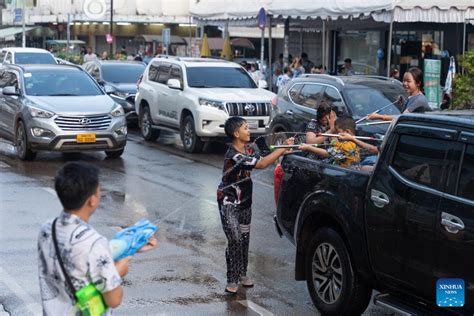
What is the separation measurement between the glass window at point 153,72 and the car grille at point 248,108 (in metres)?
2.91

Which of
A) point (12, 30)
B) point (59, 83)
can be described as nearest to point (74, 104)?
point (59, 83)

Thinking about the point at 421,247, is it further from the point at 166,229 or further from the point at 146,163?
the point at 146,163

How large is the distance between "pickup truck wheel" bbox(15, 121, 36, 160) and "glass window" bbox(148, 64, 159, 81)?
14.3 feet

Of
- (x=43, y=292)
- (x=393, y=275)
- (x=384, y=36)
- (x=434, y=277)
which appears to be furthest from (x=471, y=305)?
(x=384, y=36)

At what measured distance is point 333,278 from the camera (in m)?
7.20

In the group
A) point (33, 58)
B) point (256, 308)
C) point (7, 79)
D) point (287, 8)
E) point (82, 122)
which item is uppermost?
point (287, 8)

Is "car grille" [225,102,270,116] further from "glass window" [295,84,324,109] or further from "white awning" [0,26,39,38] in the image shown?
"white awning" [0,26,39,38]

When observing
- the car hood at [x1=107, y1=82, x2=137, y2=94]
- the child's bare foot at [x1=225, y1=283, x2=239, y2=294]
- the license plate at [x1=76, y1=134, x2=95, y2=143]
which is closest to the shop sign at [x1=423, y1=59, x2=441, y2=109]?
the license plate at [x1=76, y1=134, x2=95, y2=143]

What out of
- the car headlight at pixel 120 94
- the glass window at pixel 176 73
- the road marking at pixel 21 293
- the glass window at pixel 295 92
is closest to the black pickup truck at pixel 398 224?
the road marking at pixel 21 293

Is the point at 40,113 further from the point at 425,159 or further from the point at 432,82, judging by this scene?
the point at 425,159

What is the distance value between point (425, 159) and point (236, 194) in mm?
2204

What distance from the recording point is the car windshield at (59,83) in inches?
655

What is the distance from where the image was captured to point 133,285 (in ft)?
27.5

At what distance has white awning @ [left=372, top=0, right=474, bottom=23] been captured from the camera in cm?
1811
